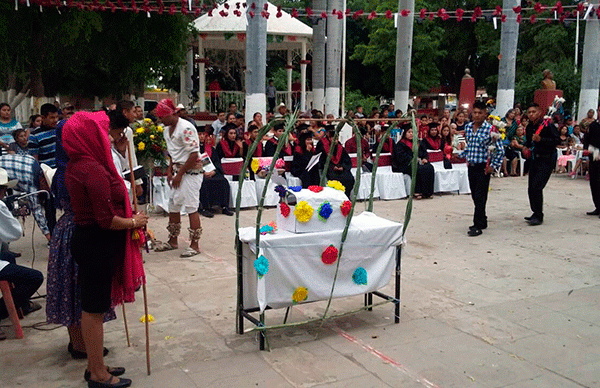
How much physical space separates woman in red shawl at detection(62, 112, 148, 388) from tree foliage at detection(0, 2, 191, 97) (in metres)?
8.93

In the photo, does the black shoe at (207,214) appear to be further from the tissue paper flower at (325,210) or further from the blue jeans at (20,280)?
the tissue paper flower at (325,210)

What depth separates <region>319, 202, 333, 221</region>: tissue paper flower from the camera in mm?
4859

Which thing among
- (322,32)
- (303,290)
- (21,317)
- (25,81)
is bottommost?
(21,317)

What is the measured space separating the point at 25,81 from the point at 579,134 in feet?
46.1

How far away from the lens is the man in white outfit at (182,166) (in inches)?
285

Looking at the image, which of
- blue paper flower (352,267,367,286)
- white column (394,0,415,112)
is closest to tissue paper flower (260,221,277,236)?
blue paper flower (352,267,367,286)

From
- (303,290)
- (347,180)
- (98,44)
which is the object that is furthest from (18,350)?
(98,44)

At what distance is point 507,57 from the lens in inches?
695

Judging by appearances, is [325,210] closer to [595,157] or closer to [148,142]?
[148,142]

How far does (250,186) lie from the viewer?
35.6 ft

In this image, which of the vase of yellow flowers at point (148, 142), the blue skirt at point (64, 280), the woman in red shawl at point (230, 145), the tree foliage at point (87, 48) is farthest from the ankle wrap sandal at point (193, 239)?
the tree foliage at point (87, 48)

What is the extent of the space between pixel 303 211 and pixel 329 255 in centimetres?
41

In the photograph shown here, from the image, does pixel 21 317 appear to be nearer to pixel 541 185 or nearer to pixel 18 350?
pixel 18 350

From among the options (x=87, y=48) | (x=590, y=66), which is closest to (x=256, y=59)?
(x=87, y=48)
